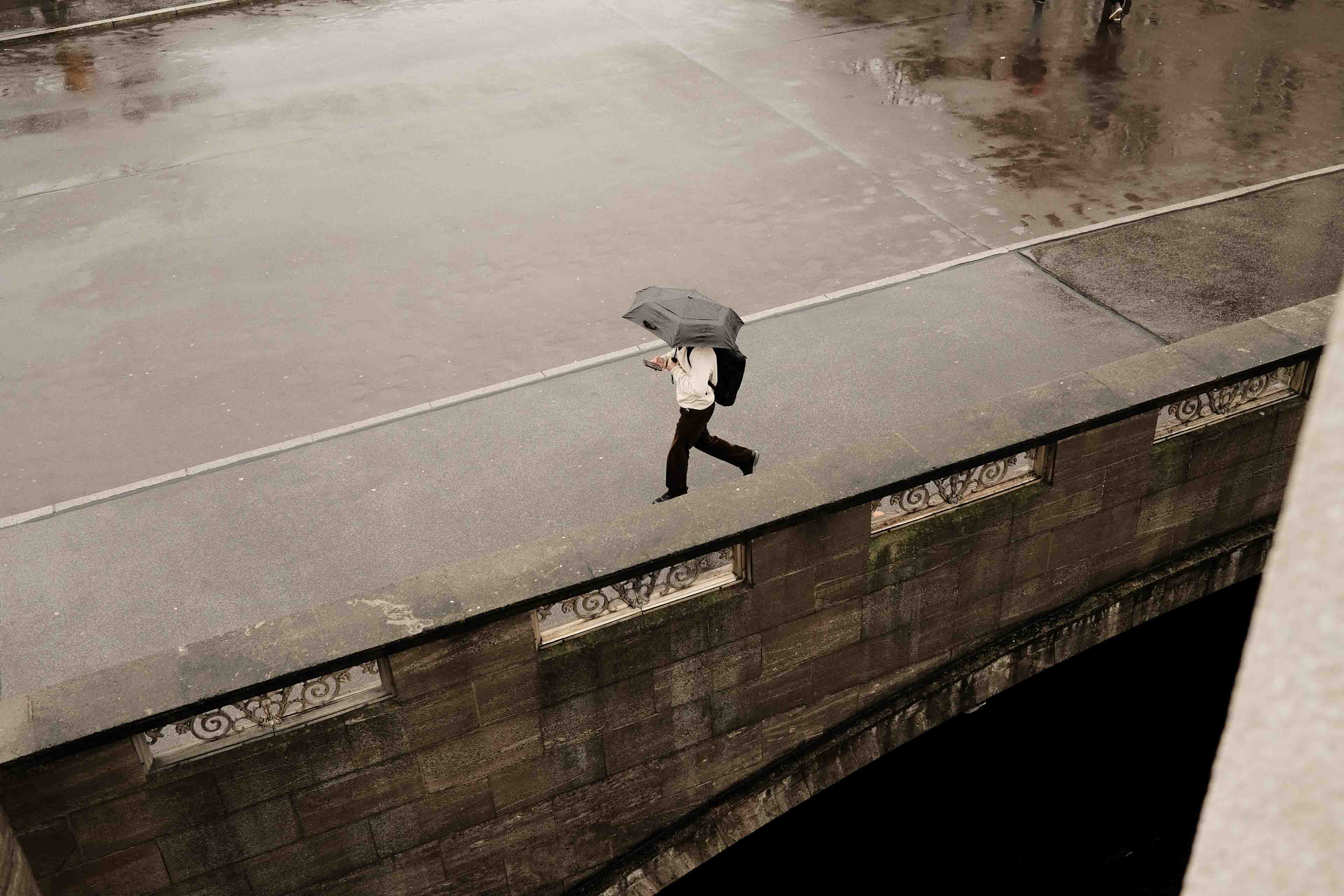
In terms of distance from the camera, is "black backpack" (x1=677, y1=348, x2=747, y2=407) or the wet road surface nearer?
"black backpack" (x1=677, y1=348, x2=747, y2=407)

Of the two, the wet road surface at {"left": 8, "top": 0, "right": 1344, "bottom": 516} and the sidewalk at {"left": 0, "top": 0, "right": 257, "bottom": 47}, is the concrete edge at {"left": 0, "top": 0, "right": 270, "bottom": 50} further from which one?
the wet road surface at {"left": 8, "top": 0, "right": 1344, "bottom": 516}

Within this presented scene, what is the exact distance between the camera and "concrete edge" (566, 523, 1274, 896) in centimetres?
786

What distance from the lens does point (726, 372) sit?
27.2 feet

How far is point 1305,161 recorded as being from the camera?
14.6 metres

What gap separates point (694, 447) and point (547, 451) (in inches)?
57.4

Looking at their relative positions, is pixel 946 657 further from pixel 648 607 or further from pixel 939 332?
pixel 939 332

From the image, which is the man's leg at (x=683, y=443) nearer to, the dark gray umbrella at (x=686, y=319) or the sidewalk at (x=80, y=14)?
the dark gray umbrella at (x=686, y=319)

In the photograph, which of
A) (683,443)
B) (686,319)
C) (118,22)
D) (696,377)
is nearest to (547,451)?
(683,443)

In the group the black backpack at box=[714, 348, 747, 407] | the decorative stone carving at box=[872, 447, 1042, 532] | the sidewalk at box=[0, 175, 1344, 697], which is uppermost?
the black backpack at box=[714, 348, 747, 407]

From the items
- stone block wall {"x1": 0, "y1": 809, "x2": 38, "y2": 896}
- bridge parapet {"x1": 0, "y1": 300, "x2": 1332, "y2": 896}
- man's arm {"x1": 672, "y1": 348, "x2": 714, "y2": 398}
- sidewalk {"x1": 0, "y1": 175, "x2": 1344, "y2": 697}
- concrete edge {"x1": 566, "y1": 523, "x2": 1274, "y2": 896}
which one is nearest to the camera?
stone block wall {"x1": 0, "y1": 809, "x2": 38, "y2": 896}

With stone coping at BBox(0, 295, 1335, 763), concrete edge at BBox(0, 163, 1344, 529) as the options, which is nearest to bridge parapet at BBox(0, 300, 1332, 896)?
stone coping at BBox(0, 295, 1335, 763)

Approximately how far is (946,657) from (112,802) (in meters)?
5.09

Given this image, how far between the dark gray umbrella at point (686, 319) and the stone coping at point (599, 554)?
4.00ft

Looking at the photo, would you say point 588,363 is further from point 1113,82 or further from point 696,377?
point 1113,82
